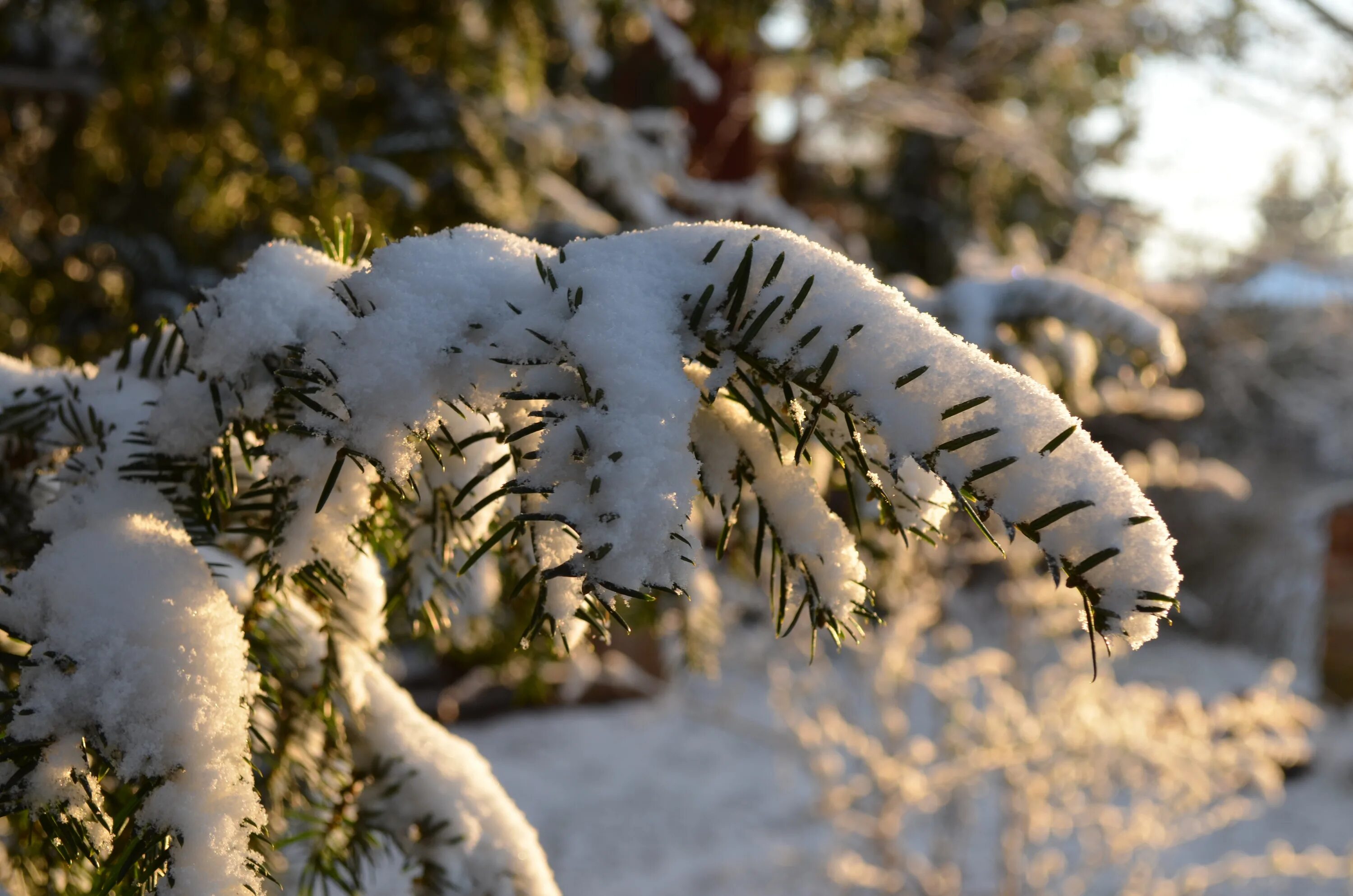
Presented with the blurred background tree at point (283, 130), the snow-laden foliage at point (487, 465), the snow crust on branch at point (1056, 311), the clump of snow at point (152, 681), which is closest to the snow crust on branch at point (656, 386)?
the snow-laden foliage at point (487, 465)

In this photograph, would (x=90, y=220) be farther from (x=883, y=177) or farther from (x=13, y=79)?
(x=883, y=177)

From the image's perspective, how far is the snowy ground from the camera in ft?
→ 16.9

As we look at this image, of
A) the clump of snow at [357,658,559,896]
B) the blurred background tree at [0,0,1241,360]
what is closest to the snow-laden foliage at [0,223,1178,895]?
the clump of snow at [357,658,559,896]

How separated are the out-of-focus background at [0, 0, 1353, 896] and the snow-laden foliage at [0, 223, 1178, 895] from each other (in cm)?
29

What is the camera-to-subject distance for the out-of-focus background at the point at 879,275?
2.13 meters

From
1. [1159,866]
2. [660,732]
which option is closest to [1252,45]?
[1159,866]

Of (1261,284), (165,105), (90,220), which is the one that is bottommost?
(1261,284)

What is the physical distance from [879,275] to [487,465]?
2.00 ft

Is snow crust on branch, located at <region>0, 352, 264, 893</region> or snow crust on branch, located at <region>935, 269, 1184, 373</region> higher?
snow crust on branch, located at <region>0, 352, 264, 893</region>

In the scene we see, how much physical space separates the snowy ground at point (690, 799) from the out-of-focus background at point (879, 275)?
0.12 feet

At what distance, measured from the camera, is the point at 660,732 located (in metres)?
7.53

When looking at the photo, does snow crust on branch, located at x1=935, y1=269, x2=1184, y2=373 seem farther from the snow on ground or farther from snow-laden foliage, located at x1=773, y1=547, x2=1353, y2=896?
the snow on ground

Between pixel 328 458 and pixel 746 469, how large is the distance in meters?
0.29

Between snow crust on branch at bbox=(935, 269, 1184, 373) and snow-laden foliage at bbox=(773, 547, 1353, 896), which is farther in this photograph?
snow-laden foliage at bbox=(773, 547, 1353, 896)
